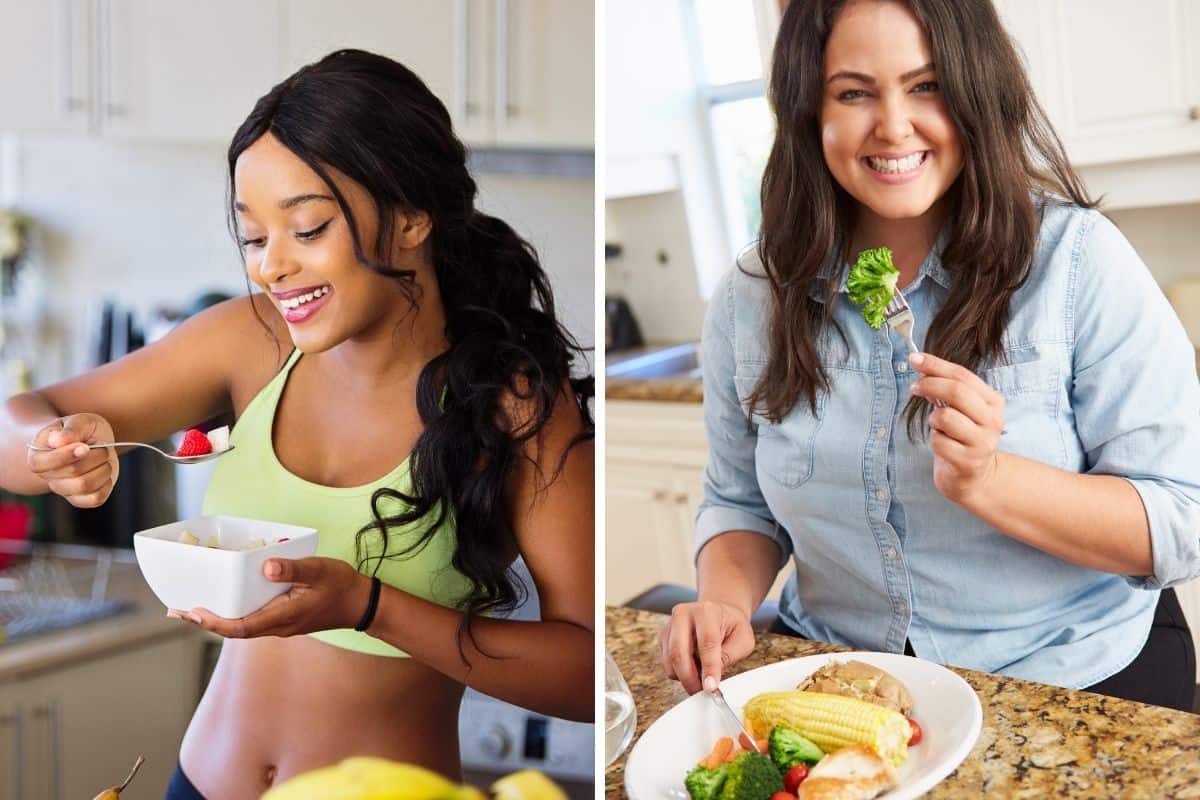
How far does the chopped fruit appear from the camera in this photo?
874 millimetres

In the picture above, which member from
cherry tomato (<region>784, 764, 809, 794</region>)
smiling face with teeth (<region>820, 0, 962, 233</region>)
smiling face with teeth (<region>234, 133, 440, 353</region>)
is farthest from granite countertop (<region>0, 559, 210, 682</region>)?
smiling face with teeth (<region>820, 0, 962, 233</region>)

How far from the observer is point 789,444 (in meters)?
1.34

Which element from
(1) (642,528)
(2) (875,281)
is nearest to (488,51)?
(2) (875,281)

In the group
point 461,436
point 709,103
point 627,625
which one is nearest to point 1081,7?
point 709,103

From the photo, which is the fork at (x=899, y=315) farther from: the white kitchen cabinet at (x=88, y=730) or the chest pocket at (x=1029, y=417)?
the white kitchen cabinet at (x=88, y=730)

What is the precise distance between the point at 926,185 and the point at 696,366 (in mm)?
2234

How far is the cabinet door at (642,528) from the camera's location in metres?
2.93

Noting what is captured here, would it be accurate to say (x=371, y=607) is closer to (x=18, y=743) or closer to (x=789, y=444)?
(x=18, y=743)

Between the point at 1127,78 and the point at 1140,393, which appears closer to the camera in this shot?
the point at 1140,393

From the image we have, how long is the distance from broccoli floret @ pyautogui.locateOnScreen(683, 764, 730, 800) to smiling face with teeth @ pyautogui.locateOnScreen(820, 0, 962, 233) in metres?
0.67

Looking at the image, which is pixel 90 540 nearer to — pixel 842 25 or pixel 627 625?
pixel 627 625

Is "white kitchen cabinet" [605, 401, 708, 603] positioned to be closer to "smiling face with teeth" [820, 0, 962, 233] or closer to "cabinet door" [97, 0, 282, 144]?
"smiling face with teeth" [820, 0, 962, 233]

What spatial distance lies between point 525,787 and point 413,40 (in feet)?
2.03

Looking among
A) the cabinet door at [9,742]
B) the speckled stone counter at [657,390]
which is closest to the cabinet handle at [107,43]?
the cabinet door at [9,742]
